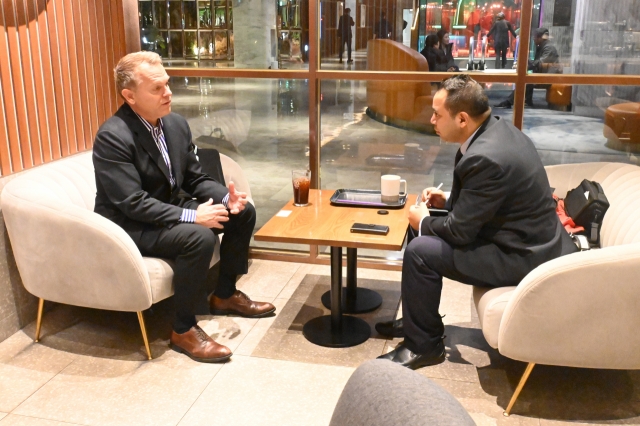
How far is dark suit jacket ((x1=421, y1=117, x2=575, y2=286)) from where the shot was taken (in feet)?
8.00

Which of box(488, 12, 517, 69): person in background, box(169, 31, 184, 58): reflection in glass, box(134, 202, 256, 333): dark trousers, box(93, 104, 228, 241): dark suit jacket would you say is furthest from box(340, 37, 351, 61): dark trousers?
box(134, 202, 256, 333): dark trousers

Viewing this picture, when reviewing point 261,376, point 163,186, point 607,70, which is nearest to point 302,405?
point 261,376

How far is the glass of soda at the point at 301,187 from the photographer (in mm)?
3205

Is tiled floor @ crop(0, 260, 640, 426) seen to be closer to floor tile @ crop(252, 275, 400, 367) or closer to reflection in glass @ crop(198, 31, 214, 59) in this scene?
floor tile @ crop(252, 275, 400, 367)

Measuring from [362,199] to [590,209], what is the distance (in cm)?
116

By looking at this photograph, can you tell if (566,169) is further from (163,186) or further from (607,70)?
(163,186)

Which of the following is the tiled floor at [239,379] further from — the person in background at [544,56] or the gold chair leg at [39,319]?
the person in background at [544,56]

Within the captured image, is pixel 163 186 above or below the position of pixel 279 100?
below

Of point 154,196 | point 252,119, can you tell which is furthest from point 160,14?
point 154,196

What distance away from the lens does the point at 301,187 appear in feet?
10.5

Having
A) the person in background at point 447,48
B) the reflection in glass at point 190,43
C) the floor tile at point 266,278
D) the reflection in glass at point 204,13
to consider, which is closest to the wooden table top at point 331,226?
the floor tile at point 266,278

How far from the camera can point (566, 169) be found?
132 inches

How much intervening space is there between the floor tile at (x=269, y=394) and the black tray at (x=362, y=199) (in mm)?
883

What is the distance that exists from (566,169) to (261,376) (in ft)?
6.64
